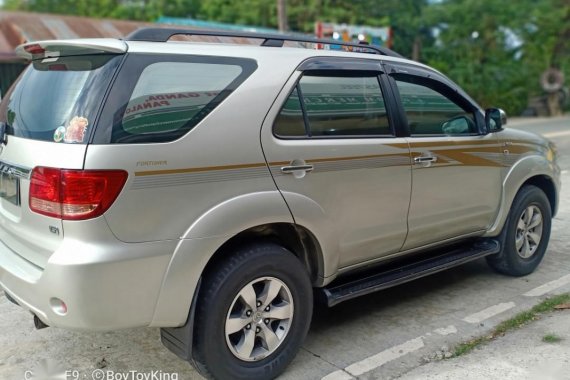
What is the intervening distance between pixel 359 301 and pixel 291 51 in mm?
2077

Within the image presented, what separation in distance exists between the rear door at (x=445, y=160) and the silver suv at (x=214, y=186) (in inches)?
0.9

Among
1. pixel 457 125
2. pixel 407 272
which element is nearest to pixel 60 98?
pixel 407 272

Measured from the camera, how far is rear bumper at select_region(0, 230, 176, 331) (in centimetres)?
250

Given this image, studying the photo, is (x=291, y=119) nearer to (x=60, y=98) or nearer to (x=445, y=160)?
(x=60, y=98)

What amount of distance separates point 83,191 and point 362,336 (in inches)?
84.3

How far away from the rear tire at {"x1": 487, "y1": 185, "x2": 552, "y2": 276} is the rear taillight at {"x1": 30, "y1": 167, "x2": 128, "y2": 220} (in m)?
3.35

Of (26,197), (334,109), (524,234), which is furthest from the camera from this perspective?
(524,234)

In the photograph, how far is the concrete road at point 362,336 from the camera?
3.32 metres

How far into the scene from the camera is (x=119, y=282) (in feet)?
8.39

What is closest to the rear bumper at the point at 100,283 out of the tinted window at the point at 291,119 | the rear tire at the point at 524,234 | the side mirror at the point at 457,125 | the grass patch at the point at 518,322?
the tinted window at the point at 291,119

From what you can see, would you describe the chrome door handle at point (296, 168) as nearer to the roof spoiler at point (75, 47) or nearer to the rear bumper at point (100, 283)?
the rear bumper at point (100, 283)

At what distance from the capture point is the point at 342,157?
3.31m

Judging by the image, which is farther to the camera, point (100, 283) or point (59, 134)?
point (59, 134)

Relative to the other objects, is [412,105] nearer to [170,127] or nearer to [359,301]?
[359,301]
